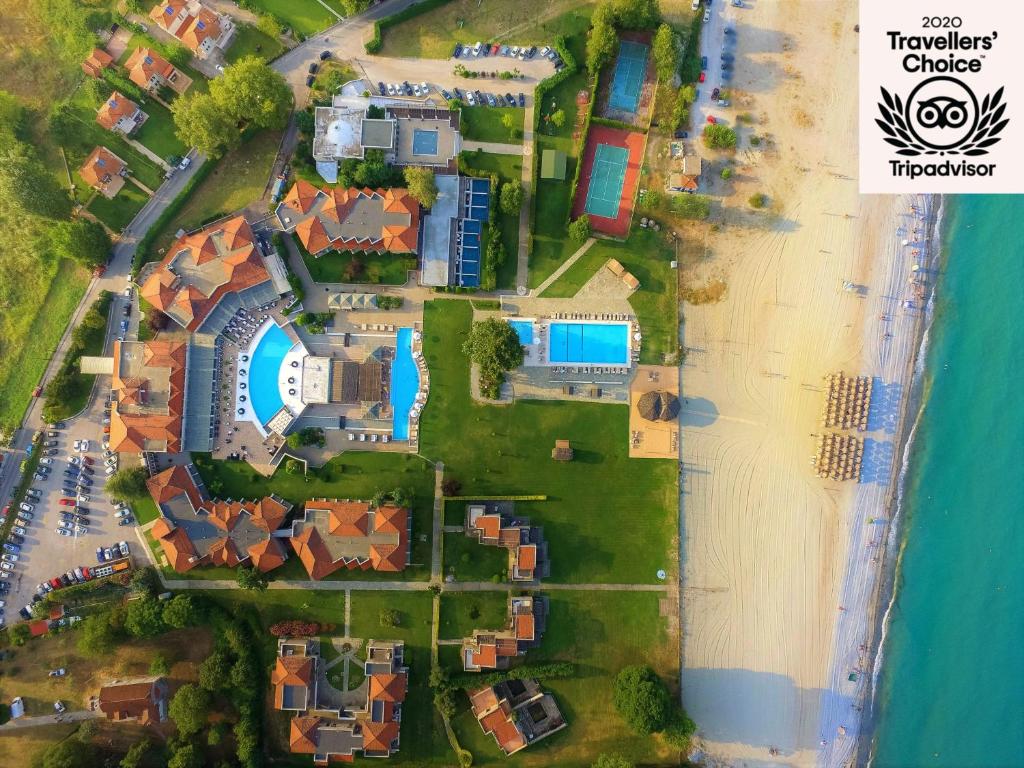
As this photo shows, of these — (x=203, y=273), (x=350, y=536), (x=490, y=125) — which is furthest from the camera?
(x=490, y=125)

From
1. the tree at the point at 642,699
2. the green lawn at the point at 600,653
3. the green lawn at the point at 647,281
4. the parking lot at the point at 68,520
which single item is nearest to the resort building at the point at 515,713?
the green lawn at the point at 600,653

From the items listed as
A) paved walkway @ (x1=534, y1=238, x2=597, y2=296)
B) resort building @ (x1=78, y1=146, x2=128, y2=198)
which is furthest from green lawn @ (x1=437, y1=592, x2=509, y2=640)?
resort building @ (x1=78, y1=146, x2=128, y2=198)

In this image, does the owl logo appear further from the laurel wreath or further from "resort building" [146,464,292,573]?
"resort building" [146,464,292,573]

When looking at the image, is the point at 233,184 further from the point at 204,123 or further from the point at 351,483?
the point at 351,483

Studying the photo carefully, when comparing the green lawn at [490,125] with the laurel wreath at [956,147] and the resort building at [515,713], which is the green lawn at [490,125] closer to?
the laurel wreath at [956,147]

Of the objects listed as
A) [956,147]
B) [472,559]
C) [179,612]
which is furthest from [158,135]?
[956,147]

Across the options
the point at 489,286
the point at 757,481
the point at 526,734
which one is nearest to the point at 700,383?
the point at 757,481
